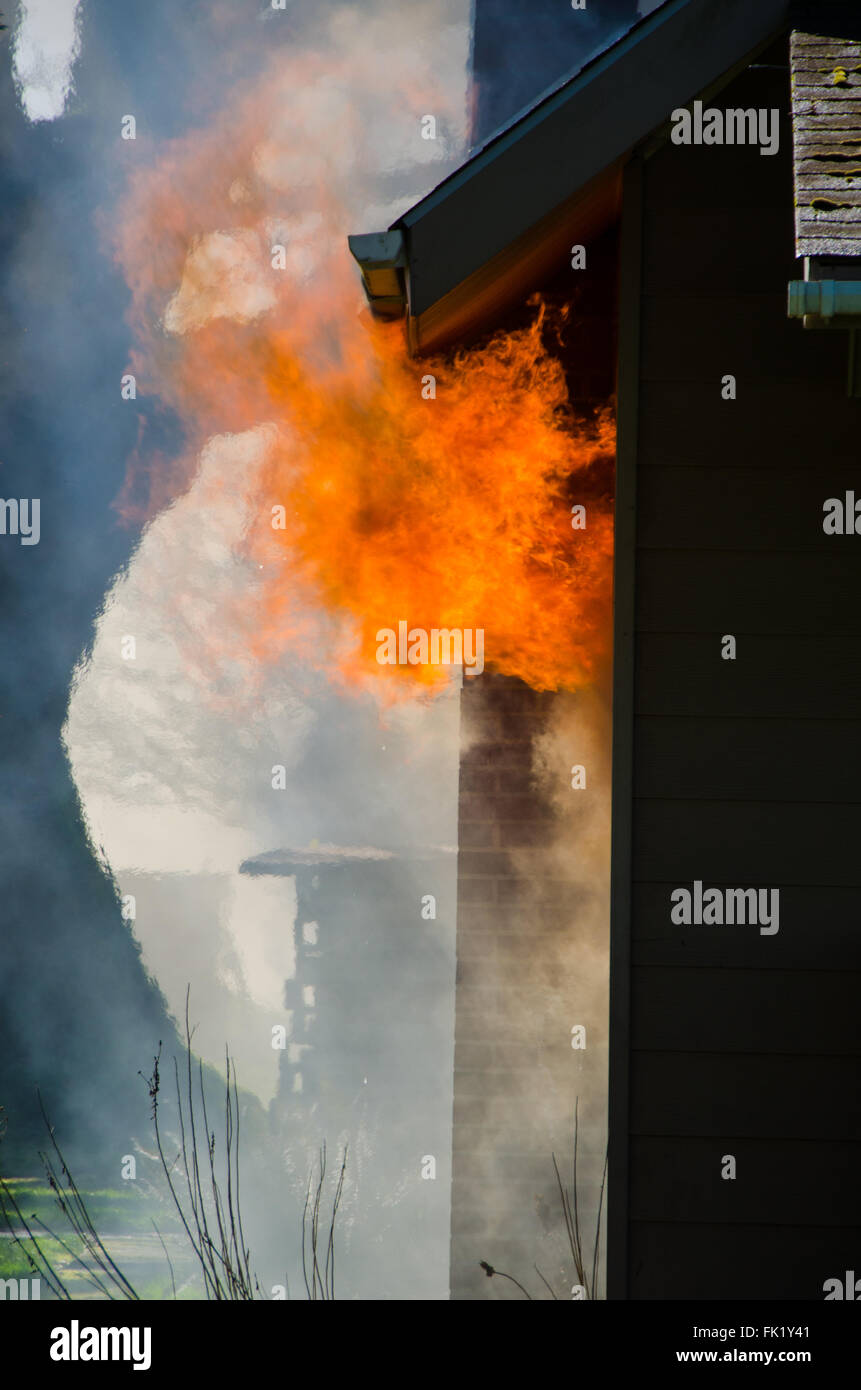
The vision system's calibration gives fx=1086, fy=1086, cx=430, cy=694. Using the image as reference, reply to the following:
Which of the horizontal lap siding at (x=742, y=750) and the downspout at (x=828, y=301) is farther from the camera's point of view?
the horizontal lap siding at (x=742, y=750)

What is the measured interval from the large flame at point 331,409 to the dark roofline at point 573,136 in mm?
1249

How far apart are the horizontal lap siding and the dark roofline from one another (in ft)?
0.81

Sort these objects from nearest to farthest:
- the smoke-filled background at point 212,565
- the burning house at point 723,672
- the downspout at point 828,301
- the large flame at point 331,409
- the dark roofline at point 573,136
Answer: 1. the downspout at point 828,301
2. the dark roofline at point 573,136
3. the burning house at point 723,672
4. the large flame at point 331,409
5. the smoke-filled background at point 212,565

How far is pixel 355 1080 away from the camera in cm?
504

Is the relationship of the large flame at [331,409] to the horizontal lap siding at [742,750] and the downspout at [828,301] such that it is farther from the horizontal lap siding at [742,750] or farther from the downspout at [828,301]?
the downspout at [828,301]

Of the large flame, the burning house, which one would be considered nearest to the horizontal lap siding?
the burning house

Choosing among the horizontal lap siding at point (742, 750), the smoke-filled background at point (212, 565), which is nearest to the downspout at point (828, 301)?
the horizontal lap siding at point (742, 750)

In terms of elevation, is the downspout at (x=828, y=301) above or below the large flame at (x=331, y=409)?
below

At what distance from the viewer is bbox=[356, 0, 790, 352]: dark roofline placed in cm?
341

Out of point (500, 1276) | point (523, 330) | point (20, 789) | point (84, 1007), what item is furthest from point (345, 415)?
point (500, 1276)

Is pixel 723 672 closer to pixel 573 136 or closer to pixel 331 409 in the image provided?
pixel 573 136

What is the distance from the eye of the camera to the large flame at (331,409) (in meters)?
4.95

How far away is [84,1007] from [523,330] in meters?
3.79

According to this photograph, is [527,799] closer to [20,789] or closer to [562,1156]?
[562,1156]
